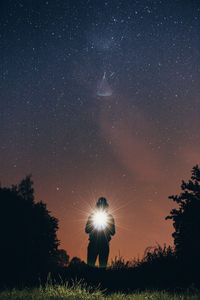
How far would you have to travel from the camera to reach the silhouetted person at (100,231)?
11.1 m

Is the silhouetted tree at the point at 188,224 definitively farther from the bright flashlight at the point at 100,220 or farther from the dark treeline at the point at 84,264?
the bright flashlight at the point at 100,220

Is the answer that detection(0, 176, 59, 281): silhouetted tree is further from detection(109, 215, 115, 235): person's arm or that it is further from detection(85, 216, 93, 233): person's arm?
detection(109, 215, 115, 235): person's arm

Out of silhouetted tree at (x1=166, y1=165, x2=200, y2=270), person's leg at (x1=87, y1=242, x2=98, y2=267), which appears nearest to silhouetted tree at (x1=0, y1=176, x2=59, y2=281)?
person's leg at (x1=87, y1=242, x2=98, y2=267)

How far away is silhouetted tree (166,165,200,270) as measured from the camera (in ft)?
31.7

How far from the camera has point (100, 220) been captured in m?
11.3

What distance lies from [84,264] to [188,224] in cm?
421

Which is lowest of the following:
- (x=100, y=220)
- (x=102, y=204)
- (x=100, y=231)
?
(x=100, y=231)

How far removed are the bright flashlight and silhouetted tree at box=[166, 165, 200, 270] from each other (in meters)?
2.34

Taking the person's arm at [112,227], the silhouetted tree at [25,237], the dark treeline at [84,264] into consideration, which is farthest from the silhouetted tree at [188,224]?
the silhouetted tree at [25,237]

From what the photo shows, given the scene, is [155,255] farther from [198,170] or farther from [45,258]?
[45,258]

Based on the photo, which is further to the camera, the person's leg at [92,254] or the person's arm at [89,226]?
the person's arm at [89,226]

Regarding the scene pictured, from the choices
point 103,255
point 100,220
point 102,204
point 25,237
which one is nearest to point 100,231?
point 100,220

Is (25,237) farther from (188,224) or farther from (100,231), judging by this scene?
(188,224)

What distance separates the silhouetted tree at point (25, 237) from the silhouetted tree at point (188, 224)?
4.97 m
